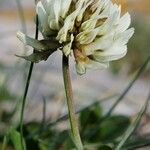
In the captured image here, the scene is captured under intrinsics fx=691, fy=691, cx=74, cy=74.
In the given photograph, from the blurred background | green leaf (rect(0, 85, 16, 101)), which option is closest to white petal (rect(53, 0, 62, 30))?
the blurred background

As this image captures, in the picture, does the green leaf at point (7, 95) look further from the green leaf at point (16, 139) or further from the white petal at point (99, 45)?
the white petal at point (99, 45)

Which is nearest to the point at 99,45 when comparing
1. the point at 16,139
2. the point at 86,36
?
the point at 86,36

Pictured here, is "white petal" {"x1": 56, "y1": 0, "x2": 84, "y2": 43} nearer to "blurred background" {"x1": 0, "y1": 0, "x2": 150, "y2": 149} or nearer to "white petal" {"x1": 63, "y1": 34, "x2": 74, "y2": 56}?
"white petal" {"x1": 63, "y1": 34, "x2": 74, "y2": 56}

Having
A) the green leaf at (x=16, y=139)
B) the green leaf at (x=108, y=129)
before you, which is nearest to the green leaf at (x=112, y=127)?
the green leaf at (x=108, y=129)

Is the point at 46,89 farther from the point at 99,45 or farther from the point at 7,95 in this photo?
the point at 99,45

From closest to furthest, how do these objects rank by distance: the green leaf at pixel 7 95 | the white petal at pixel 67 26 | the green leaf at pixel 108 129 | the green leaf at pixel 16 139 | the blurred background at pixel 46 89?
the white petal at pixel 67 26, the green leaf at pixel 16 139, the green leaf at pixel 108 129, the blurred background at pixel 46 89, the green leaf at pixel 7 95

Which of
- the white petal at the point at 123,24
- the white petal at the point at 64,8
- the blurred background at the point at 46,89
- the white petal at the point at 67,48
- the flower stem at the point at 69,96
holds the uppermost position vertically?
the white petal at the point at 64,8

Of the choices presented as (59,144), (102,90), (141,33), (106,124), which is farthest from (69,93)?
(141,33)

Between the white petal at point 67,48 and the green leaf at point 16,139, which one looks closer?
the white petal at point 67,48
